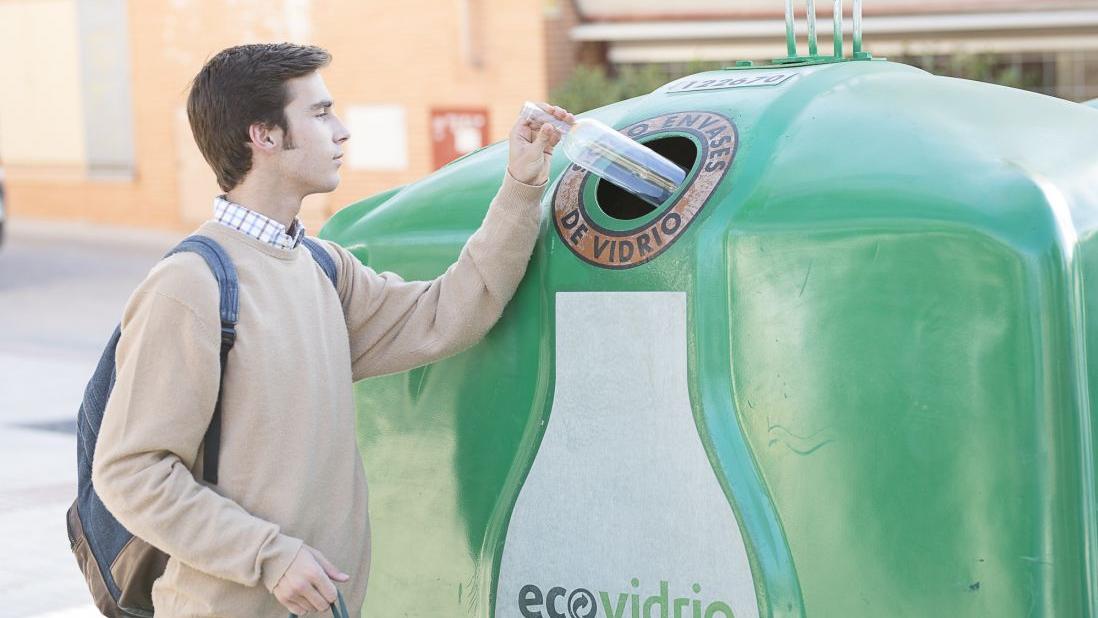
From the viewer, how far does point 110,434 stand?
238 cm

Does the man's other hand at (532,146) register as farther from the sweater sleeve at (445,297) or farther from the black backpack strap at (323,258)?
the black backpack strap at (323,258)

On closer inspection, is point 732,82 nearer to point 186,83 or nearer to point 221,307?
point 221,307

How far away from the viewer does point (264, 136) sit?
2506 mm

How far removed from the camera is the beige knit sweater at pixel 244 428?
2359mm

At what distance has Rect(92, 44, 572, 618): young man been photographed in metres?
2.36

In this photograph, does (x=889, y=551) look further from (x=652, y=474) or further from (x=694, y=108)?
(x=694, y=108)

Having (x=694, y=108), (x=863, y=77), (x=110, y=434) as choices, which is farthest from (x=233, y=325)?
(x=863, y=77)

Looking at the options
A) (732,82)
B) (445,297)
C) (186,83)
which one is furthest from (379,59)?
(445,297)

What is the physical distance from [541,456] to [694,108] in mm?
670

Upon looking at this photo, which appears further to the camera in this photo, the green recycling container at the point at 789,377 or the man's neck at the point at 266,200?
the man's neck at the point at 266,200

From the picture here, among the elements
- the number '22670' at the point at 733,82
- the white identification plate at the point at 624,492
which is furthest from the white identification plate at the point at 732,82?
the white identification plate at the point at 624,492

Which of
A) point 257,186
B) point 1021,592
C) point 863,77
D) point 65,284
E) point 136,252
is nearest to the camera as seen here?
point 1021,592

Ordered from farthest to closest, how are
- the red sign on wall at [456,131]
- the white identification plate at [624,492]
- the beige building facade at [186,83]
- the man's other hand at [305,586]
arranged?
the red sign on wall at [456,131], the beige building facade at [186,83], the white identification plate at [624,492], the man's other hand at [305,586]

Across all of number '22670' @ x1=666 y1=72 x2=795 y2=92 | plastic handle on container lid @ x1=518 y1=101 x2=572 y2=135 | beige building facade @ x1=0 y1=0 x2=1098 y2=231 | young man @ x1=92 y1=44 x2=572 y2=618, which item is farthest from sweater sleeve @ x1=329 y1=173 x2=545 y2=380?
beige building facade @ x1=0 y1=0 x2=1098 y2=231
